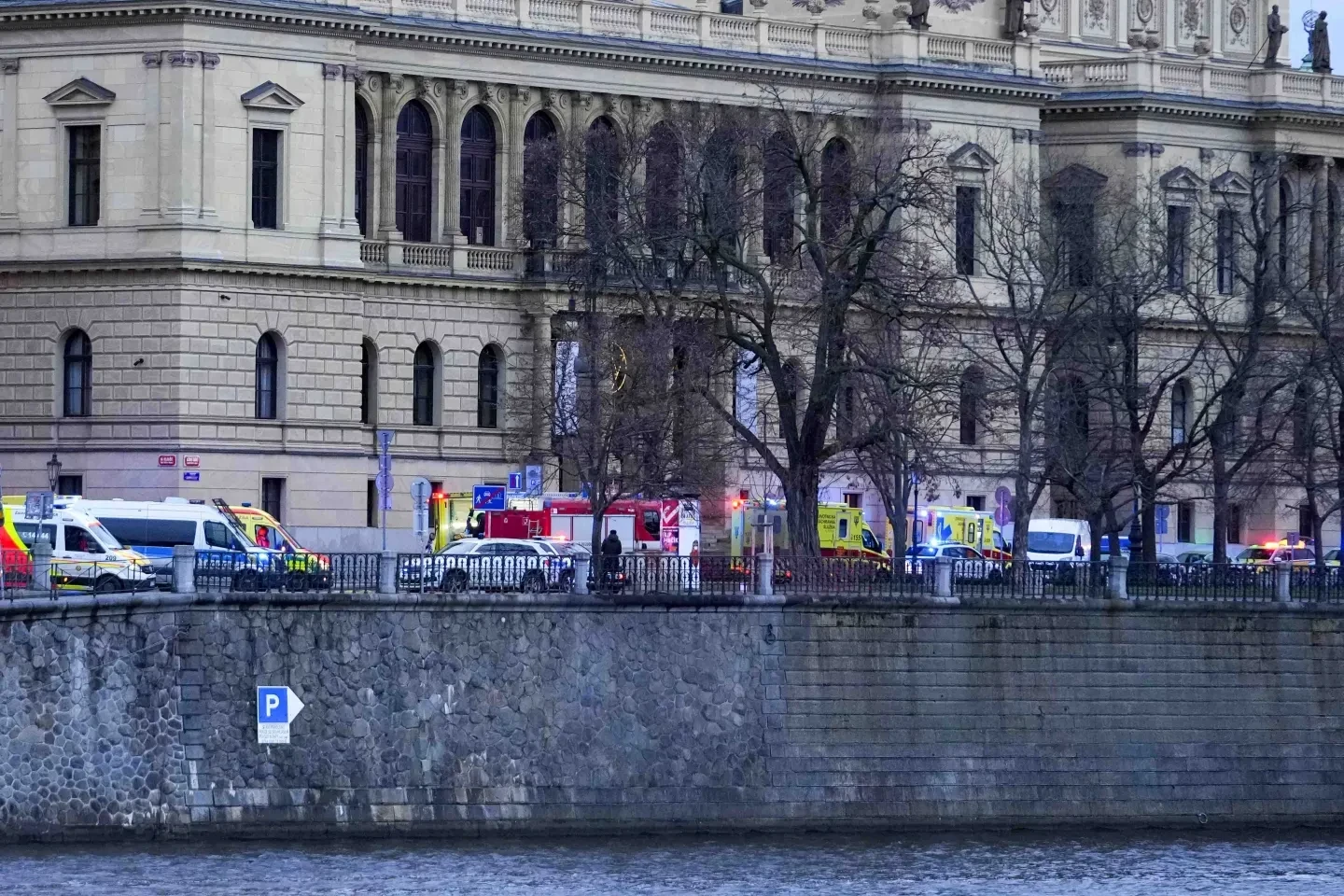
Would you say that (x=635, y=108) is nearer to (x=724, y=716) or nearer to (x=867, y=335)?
(x=867, y=335)

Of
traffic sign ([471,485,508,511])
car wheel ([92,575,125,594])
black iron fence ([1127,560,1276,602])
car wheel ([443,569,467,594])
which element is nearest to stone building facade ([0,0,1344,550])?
traffic sign ([471,485,508,511])

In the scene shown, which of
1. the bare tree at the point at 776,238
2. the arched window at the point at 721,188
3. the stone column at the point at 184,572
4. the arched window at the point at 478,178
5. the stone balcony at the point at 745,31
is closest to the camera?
the stone column at the point at 184,572

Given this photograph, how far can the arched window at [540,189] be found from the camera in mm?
113250

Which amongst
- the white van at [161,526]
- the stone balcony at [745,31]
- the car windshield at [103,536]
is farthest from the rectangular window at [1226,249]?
the car windshield at [103,536]

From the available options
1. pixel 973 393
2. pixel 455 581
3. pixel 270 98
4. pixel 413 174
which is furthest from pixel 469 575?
pixel 413 174

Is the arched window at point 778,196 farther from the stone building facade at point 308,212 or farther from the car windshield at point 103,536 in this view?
the car windshield at point 103,536

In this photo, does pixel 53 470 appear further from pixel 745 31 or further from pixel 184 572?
pixel 184 572

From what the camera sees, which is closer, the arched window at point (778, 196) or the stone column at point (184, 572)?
the stone column at point (184, 572)

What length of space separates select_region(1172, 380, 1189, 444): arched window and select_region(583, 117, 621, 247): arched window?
21555mm

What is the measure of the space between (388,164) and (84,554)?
35233 millimetres

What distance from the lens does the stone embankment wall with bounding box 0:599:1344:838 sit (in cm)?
7212

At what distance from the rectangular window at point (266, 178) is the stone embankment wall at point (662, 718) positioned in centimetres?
3372

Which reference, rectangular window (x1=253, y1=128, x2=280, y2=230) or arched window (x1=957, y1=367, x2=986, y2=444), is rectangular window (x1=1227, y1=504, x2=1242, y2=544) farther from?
rectangular window (x1=253, y1=128, x2=280, y2=230)

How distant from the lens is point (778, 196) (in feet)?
361
